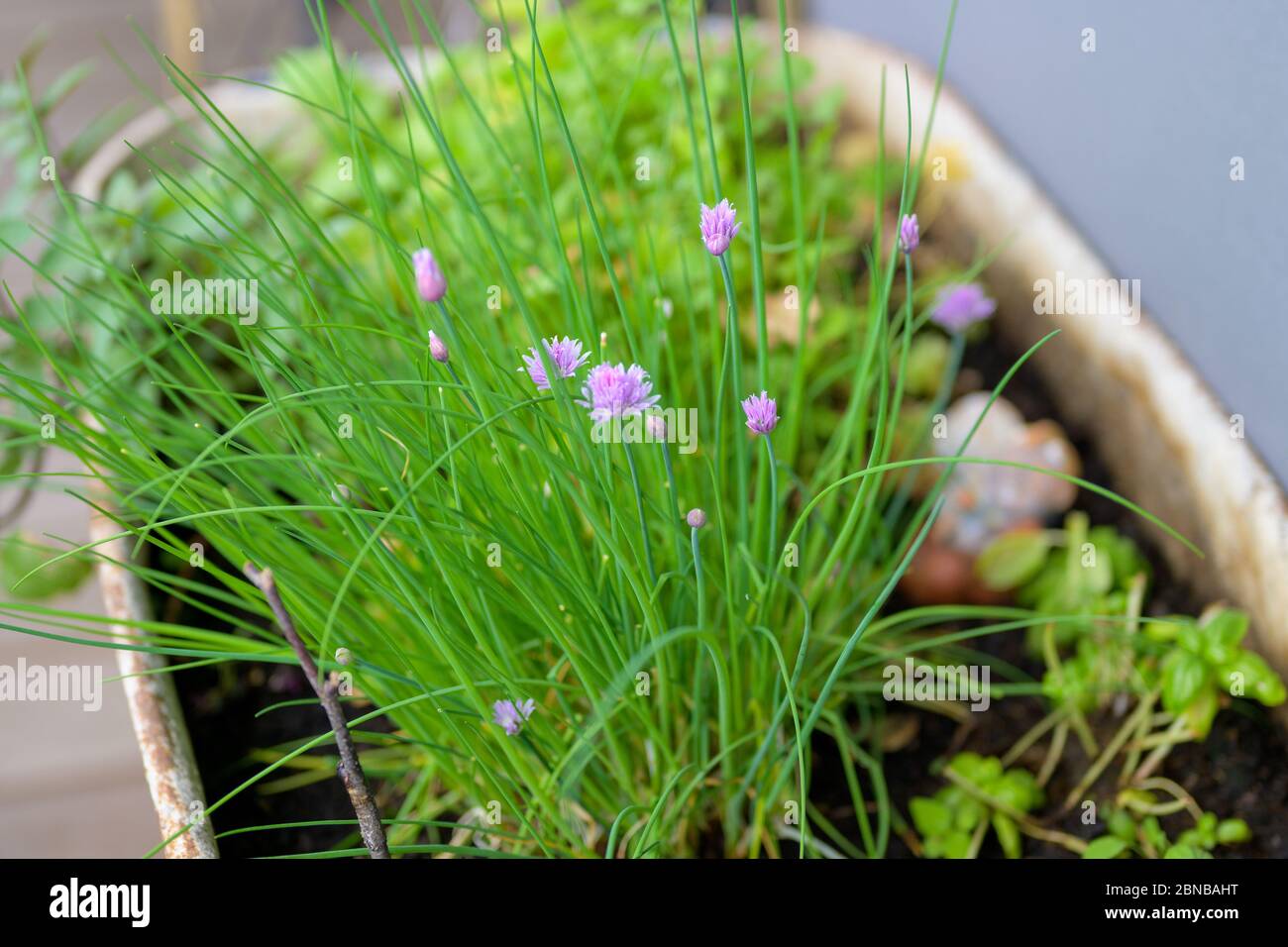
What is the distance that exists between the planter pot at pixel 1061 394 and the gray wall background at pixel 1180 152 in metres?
0.03

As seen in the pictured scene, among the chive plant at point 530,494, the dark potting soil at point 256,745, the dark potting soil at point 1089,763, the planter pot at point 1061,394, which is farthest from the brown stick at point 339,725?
the dark potting soil at point 1089,763

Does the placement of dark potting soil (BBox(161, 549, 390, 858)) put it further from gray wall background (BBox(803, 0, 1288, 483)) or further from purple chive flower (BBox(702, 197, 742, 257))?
gray wall background (BBox(803, 0, 1288, 483))

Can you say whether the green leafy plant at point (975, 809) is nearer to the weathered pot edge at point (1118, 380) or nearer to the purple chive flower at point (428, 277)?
the weathered pot edge at point (1118, 380)

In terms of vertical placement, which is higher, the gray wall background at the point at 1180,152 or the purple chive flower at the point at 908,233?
the gray wall background at the point at 1180,152

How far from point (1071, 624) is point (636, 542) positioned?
37cm

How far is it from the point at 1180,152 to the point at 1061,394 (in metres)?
0.24

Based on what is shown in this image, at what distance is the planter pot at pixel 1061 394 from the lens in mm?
660

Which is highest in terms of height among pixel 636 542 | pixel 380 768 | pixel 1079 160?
pixel 1079 160

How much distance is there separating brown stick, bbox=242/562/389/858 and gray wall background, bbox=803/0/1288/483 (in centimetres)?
60

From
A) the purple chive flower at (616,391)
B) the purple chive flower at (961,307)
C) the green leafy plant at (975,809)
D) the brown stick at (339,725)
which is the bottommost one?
the green leafy plant at (975,809)

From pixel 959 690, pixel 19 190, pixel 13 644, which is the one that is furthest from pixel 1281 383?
pixel 13 644

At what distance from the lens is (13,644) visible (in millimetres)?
1215

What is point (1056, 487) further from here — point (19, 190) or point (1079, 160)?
point (19, 190)

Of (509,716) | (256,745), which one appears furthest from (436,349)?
(256,745)
